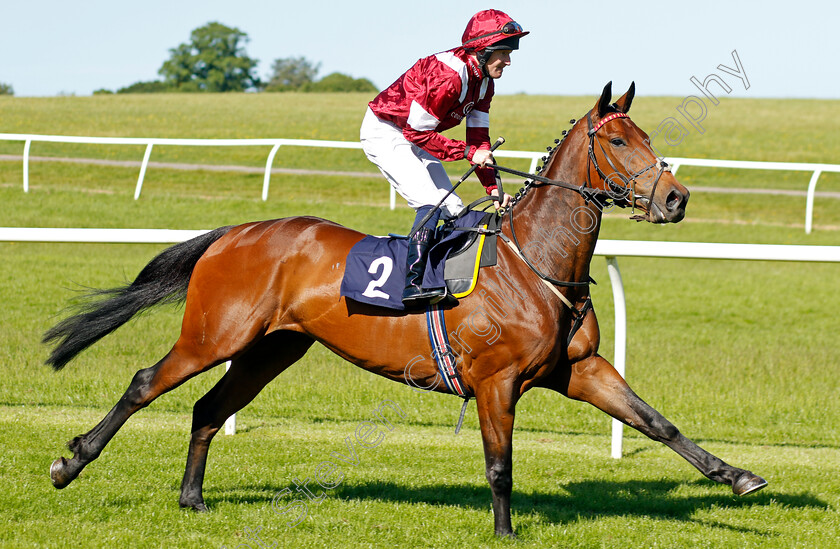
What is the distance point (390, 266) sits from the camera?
Result: 3.85 metres

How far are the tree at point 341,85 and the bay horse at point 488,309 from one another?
190ft

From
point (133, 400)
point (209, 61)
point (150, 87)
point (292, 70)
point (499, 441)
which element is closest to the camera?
point (499, 441)

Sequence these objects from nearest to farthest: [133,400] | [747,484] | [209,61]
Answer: [747,484] → [133,400] → [209,61]

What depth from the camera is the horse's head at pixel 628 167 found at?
11.5 ft

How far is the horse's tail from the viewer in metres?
4.38

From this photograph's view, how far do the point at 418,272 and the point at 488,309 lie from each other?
0.32 m

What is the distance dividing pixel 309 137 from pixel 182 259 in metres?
21.9

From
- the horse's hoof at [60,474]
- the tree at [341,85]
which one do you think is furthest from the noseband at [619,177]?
the tree at [341,85]

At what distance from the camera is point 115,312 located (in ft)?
14.6

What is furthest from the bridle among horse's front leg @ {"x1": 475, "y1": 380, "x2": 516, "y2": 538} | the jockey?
horse's front leg @ {"x1": 475, "y1": 380, "x2": 516, "y2": 538}

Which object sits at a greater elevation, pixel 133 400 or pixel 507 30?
pixel 507 30

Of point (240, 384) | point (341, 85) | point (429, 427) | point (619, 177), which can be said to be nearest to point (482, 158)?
point (619, 177)

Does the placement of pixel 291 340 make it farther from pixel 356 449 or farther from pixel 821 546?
pixel 821 546

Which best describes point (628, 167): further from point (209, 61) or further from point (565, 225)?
point (209, 61)
